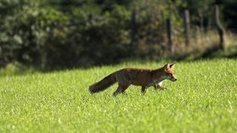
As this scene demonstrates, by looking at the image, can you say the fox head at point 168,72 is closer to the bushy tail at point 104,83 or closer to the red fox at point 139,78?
the red fox at point 139,78

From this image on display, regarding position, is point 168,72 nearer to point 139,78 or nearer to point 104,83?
point 139,78

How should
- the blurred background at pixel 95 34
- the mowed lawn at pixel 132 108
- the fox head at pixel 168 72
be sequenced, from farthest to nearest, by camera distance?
the blurred background at pixel 95 34 < the fox head at pixel 168 72 < the mowed lawn at pixel 132 108

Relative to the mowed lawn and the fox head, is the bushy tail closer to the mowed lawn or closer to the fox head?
the mowed lawn

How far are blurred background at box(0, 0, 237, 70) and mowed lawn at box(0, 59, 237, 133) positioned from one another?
46.4 feet

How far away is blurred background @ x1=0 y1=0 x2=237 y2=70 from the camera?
3222 centimetres

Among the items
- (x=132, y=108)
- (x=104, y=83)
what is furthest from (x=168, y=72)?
(x=132, y=108)

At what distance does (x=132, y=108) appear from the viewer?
37.2ft

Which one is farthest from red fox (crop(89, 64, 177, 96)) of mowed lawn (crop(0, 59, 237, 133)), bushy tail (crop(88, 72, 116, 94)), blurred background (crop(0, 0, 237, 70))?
blurred background (crop(0, 0, 237, 70))

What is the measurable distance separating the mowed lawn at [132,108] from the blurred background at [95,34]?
14.1 metres

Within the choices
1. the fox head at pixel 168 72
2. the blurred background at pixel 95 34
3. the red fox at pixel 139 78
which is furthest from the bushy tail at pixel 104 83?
the blurred background at pixel 95 34

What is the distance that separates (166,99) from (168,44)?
19720 mm

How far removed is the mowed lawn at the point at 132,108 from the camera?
923 centimetres

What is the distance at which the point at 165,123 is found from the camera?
30.2 ft

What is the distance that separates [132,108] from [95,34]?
Answer: 73.3ft
